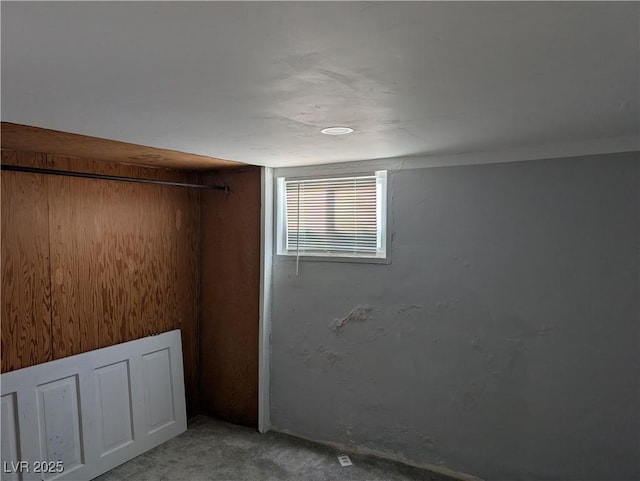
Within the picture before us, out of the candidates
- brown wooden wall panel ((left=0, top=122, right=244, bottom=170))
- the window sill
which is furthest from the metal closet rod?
the window sill

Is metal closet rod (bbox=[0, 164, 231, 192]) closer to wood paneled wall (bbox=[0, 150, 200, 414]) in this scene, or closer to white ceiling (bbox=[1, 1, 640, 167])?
wood paneled wall (bbox=[0, 150, 200, 414])

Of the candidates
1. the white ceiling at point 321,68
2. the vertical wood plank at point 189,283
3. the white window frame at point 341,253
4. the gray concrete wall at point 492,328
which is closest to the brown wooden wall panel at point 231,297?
the vertical wood plank at point 189,283

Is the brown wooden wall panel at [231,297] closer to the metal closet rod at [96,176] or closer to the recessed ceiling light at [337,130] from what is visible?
the metal closet rod at [96,176]

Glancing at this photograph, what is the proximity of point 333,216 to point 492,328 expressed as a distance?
135cm

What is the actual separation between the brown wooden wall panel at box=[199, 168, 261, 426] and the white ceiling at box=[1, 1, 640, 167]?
1.46 metres

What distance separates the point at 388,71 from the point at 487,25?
0.34 m

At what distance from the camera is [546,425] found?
256 centimetres

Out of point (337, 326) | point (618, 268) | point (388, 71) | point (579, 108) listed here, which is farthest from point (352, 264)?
point (388, 71)

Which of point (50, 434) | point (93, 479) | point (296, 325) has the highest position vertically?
point (296, 325)

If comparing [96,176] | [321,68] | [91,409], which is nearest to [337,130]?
[321,68]

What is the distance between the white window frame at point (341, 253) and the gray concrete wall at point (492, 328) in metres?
0.07

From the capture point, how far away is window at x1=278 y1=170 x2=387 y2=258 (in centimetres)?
315

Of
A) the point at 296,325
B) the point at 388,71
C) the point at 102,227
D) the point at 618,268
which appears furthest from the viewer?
the point at 296,325

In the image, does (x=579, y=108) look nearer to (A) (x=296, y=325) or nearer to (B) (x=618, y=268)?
(B) (x=618, y=268)
